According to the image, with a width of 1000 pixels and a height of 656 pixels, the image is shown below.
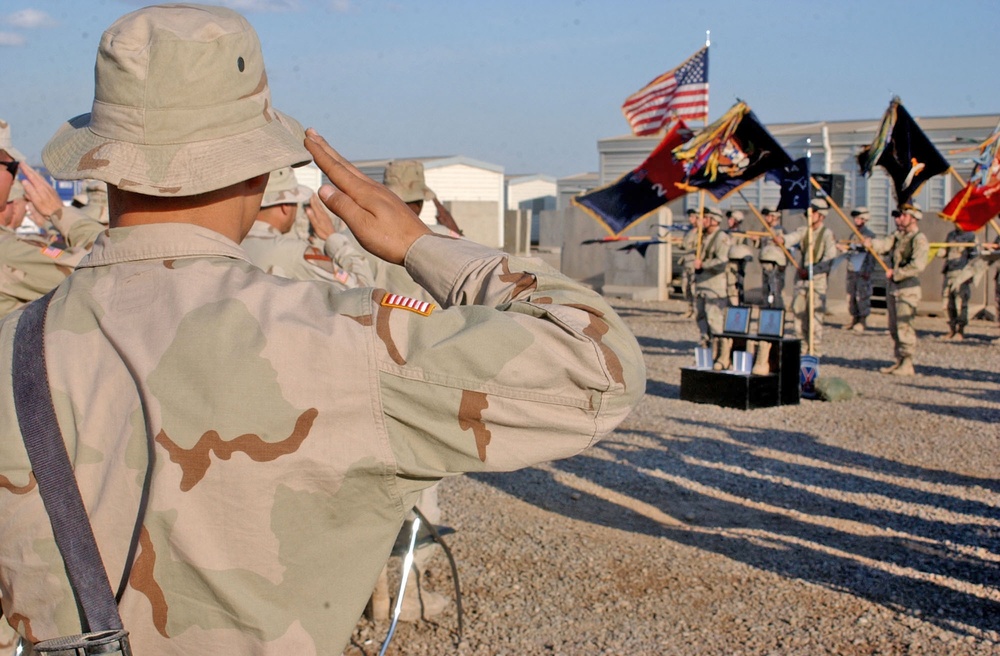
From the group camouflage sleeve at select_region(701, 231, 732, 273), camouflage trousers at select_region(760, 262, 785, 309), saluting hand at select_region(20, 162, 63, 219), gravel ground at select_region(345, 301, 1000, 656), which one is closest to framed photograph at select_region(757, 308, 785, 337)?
gravel ground at select_region(345, 301, 1000, 656)

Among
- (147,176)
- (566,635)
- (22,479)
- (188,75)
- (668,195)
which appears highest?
(668,195)

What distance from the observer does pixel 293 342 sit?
4.44 ft

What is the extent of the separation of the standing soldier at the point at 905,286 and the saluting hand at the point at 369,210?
12.0 metres

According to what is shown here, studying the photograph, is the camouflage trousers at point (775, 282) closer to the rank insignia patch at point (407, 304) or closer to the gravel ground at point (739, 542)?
the gravel ground at point (739, 542)

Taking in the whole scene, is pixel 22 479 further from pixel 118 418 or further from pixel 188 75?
pixel 188 75

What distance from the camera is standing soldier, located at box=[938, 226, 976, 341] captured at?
15.4 metres

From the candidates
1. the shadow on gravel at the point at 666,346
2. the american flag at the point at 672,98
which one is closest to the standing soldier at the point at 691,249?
the shadow on gravel at the point at 666,346

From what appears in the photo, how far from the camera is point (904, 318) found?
12.4 meters

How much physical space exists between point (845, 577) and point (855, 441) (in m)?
3.75

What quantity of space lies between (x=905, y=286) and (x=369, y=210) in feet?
40.7

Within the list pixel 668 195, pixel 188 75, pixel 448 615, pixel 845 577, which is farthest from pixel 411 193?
pixel 668 195

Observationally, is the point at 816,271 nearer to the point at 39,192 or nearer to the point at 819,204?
the point at 819,204

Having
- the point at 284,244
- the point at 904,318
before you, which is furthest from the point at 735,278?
the point at 284,244

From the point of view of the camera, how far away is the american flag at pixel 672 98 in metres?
16.5
